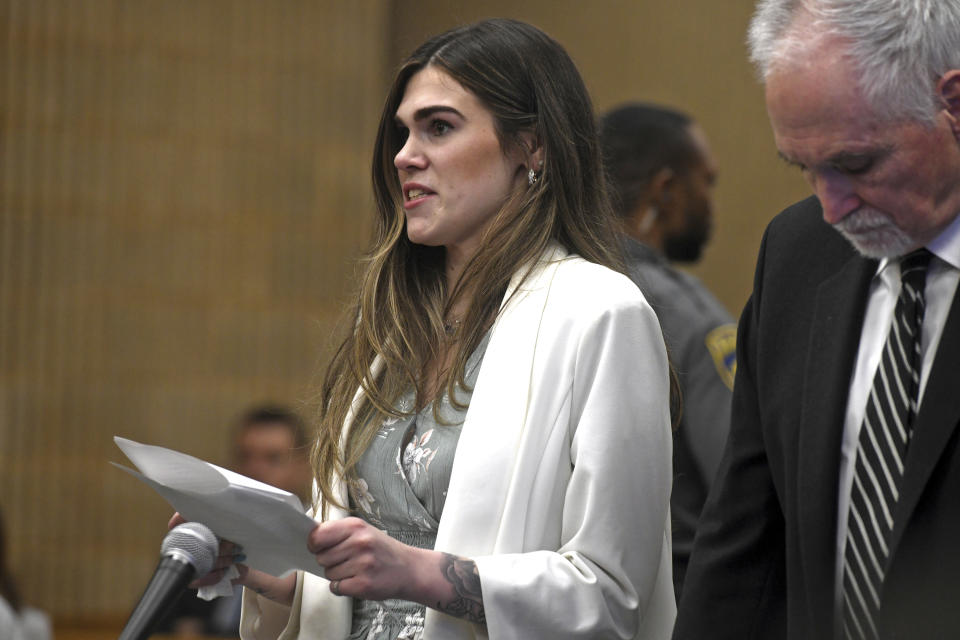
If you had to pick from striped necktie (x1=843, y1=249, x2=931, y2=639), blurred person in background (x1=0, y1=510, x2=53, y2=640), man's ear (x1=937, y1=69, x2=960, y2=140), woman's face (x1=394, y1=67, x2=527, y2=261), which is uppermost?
man's ear (x1=937, y1=69, x2=960, y2=140)

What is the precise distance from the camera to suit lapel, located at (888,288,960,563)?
1622mm

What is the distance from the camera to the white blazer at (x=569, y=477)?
2039mm

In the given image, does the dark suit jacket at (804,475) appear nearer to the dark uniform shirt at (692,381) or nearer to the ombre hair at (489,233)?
the ombre hair at (489,233)

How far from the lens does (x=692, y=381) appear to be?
3303 millimetres

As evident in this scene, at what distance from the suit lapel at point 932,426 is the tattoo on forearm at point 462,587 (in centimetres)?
65

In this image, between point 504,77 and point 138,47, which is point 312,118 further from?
point 504,77

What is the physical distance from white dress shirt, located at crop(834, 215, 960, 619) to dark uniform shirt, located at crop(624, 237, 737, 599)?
1.20 metres

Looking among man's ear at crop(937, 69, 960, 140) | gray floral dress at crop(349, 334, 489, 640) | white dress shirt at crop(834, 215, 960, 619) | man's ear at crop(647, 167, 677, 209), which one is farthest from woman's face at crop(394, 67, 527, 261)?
man's ear at crop(647, 167, 677, 209)

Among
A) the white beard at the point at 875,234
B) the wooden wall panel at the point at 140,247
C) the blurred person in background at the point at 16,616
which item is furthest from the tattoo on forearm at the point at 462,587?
the wooden wall panel at the point at 140,247

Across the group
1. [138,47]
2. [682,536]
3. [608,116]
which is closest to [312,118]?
[138,47]

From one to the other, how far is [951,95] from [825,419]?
44 centimetres

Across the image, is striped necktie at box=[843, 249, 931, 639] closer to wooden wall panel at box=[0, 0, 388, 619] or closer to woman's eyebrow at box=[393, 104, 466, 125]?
woman's eyebrow at box=[393, 104, 466, 125]

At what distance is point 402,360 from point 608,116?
1.77 meters

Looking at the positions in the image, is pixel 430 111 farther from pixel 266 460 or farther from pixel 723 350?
pixel 266 460
